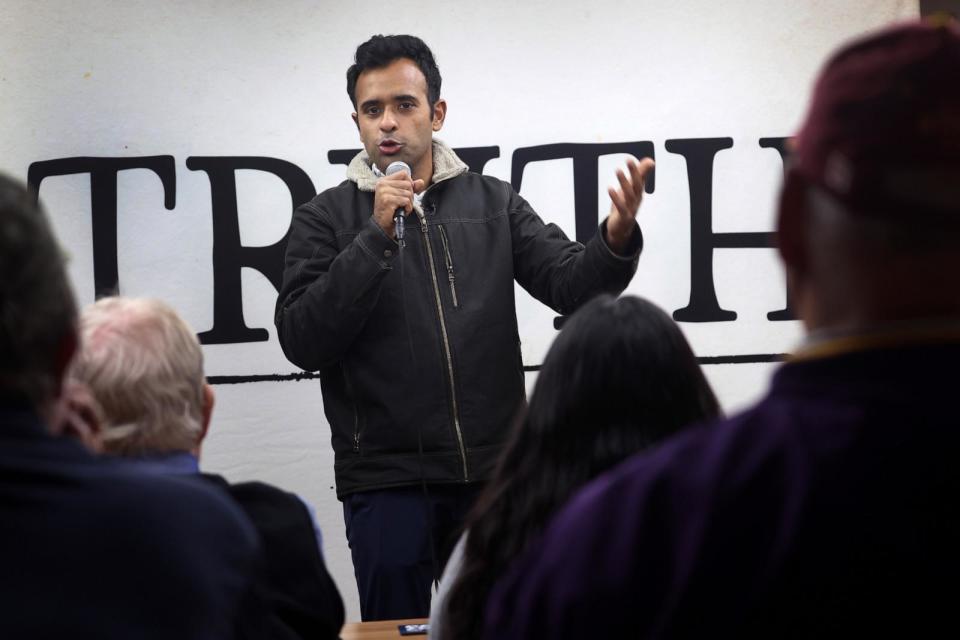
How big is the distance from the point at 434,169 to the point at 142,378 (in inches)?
60.0

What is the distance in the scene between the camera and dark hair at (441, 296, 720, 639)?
1.38 metres

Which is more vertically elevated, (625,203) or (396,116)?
(396,116)

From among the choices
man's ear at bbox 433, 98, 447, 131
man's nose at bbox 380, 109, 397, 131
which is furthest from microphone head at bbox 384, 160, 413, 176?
man's ear at bbox 433, 98, 447, 131

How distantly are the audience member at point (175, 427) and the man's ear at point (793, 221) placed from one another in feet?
2.77

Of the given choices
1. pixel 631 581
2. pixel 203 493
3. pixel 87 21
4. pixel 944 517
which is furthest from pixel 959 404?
pixel 87 21

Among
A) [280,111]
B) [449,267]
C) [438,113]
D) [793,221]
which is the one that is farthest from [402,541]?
[793,221]

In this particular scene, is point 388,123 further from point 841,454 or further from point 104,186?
point 841,454

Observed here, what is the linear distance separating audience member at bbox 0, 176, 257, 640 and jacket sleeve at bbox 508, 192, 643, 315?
180 cm

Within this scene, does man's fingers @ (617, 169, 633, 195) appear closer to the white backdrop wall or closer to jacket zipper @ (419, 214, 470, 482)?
jacket zipper @ (419, 214, 470, 482)

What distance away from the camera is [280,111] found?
A: 343 cm

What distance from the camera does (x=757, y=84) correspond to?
11.7 feet

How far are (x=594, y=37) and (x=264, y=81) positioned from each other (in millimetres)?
967

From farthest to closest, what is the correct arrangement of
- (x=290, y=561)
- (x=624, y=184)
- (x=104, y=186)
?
1. (x=104, y=186)
2. (x=624, y=184)
3. (x=290, y=561)

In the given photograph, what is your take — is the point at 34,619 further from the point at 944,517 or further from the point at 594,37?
the point at 594,37
